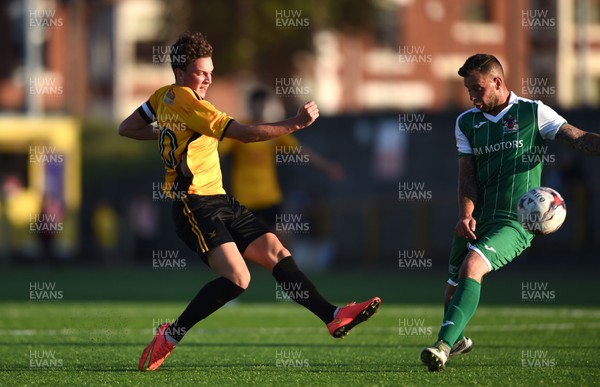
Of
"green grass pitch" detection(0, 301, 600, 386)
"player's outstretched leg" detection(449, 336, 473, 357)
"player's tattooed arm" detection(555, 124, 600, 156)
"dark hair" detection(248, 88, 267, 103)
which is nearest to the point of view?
"green grass pitch" detection(0, 301, 600, 386)

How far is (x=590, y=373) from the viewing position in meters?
8.09

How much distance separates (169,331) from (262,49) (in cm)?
3074

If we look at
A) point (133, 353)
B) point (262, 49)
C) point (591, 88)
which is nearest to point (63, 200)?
point (262, 49)

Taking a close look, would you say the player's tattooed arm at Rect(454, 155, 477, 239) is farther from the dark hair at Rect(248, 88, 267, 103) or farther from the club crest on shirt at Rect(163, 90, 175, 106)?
the dark hair at Rect(248, 88, 267, 103)

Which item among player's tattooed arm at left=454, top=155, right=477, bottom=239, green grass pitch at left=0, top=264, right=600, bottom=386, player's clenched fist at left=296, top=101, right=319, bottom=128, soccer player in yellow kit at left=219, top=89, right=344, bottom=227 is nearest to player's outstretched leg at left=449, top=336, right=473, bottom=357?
green grass pitch at left=0, top=264, right=600, bottom=386

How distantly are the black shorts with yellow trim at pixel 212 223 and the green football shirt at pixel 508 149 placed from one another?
157cm

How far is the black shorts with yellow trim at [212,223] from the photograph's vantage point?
8.32 metres

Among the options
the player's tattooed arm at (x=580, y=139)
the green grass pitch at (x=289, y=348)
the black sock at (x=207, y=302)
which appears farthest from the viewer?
the black sock at (x=207, y=302)

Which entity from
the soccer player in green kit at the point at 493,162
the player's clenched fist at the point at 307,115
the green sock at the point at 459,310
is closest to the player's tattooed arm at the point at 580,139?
the soccer player in green kit at the point at 493,162

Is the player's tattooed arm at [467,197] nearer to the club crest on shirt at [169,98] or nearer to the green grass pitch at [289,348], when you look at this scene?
the green grass pitch at [289,348]

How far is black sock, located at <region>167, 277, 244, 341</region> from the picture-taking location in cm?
838

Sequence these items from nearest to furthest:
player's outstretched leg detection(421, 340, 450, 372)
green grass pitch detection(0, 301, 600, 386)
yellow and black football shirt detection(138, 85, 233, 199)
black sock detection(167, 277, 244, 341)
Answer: player's outstretched leg detection(421, 340, 450, 372) → green grass pitch detection(0, 301, 600, 386) → yellow and black football shirt detection(138, 85, 233, 199) → black sock detection(167, 277, 244, 341)

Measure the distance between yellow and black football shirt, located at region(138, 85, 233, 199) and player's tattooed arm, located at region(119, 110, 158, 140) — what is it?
21cm

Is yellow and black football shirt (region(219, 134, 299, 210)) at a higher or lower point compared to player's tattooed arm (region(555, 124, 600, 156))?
lower
